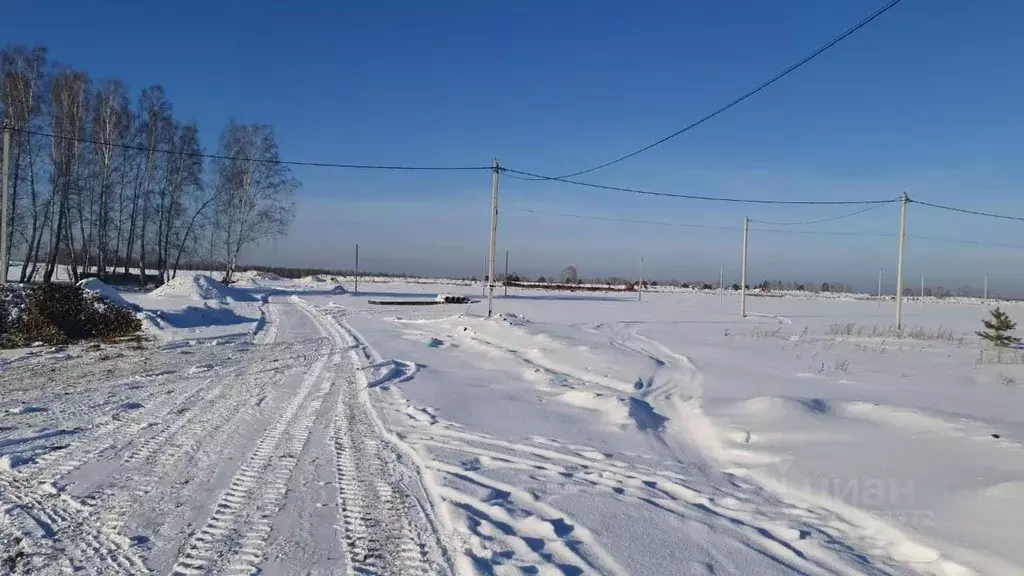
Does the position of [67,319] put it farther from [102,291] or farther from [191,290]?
[191,290]

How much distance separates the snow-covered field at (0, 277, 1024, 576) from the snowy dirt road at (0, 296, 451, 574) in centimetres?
2

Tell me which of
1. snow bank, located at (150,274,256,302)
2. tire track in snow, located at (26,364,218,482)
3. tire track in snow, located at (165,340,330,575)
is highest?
snow bank, located at (150,274,256,302)

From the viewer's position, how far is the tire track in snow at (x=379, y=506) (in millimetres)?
3215

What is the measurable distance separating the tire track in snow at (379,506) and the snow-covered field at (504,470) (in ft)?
0.06

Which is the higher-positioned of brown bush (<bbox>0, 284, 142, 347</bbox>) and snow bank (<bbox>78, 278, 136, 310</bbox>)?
snow bank (<bbox>78, 278, 136, 310</bbox>)

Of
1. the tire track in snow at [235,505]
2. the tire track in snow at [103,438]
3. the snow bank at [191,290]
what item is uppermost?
the snow bank at [191,290]

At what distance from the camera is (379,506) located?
3971mm

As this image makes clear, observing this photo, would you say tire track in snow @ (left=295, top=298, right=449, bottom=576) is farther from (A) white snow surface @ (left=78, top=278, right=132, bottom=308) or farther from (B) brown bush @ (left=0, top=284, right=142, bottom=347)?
(A) white snow surface @ (left=78, top=278, right=132, bottom=308)

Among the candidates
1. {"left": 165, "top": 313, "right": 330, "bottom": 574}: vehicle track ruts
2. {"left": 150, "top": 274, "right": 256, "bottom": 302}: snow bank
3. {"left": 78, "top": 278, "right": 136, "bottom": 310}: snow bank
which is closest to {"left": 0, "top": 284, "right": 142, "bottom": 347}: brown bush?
{"left": 78, "top": 278, "right": 136, "bottom": 310}: snow bank

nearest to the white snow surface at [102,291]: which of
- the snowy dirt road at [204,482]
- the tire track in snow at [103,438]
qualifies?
the snowy dirt road at [204,482]

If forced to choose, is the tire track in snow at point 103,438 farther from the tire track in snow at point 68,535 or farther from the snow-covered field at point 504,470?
the tire track in snow at point 68,535

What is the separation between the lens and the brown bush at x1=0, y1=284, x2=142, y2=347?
42.7ft

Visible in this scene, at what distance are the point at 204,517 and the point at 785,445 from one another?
4876mm

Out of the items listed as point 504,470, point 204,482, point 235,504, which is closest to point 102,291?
point 204,482
